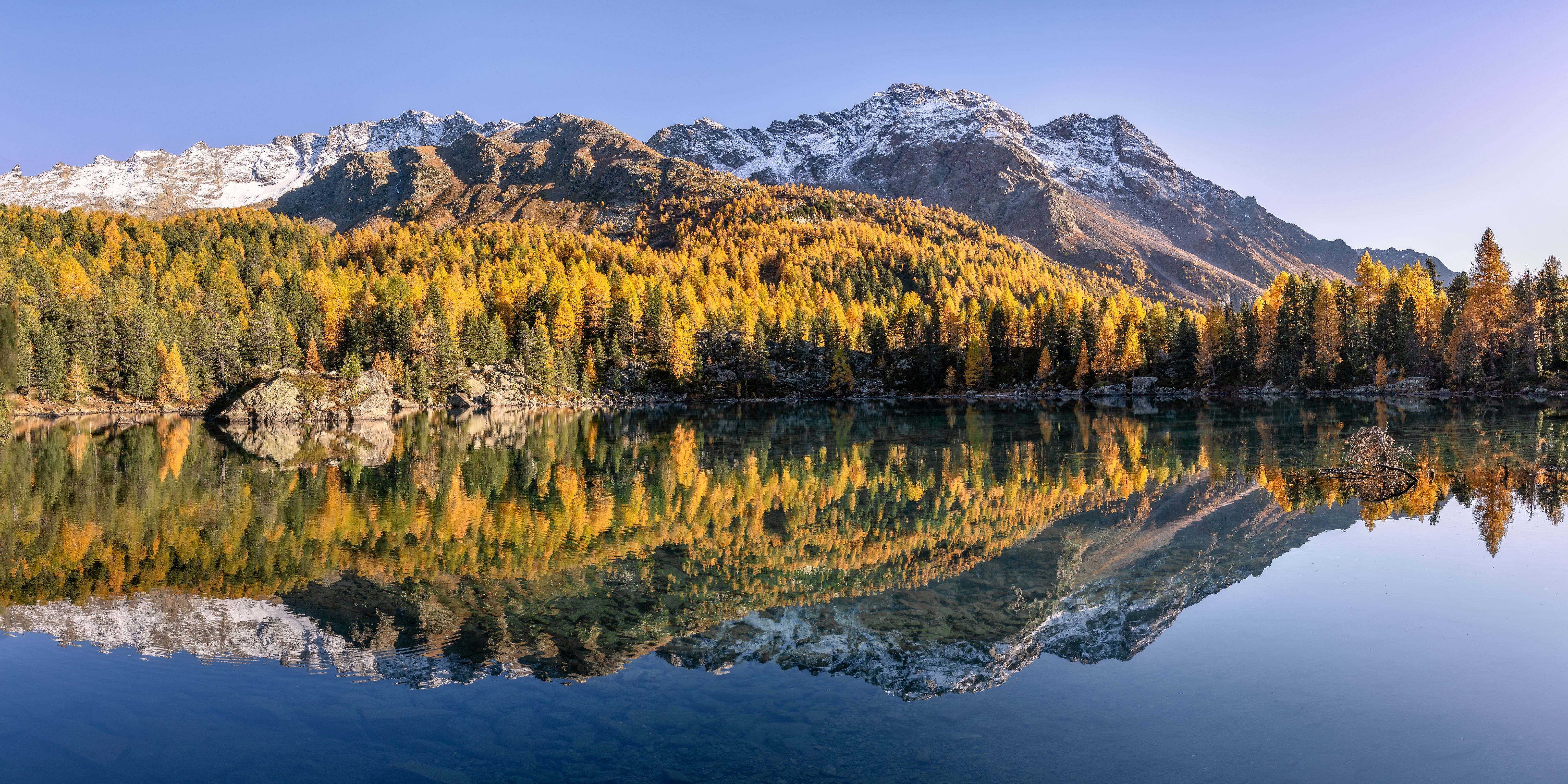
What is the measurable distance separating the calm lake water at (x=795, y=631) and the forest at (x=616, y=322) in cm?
7260

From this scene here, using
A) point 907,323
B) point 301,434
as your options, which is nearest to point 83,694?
point 301,434

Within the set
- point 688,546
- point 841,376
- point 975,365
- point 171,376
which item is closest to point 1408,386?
point 975,365

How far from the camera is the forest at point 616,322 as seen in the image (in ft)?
294

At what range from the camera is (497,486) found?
108 feet

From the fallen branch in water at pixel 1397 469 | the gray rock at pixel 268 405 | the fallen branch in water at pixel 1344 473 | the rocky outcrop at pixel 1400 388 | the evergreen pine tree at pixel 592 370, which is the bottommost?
the fallen branch in water at pixel 1344 473

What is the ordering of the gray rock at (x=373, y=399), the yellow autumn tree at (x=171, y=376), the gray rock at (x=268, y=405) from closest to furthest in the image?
the gray rock at (x=268, y=405), the gray rock at (x=373, y=399), the yellow autumn tree at (x=171, y=376)

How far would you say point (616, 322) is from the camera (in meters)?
128

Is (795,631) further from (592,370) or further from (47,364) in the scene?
(592,370)

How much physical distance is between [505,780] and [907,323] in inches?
5195

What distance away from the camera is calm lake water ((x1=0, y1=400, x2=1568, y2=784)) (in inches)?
386

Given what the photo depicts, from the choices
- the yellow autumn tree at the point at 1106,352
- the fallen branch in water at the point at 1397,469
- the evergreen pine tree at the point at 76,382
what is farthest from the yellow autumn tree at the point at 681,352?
the fallen branch in water at the point at 1397,469

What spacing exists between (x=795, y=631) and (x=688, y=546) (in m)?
7.55

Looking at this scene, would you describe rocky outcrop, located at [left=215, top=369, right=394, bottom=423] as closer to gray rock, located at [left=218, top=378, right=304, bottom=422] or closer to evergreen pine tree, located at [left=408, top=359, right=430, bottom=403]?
gray rock, located at [left=218, top=378, right=304, bottom=422]

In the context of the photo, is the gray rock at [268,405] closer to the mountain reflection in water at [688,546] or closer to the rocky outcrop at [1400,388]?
the mountain reflection in water at [688,546]
